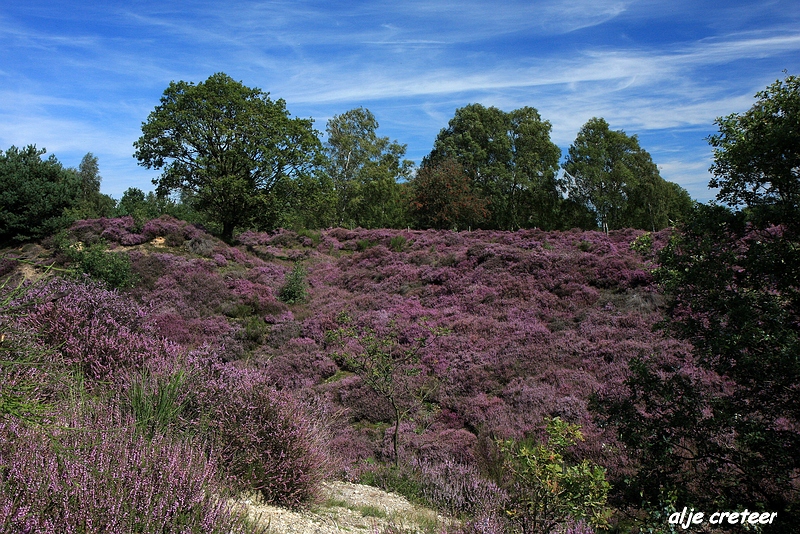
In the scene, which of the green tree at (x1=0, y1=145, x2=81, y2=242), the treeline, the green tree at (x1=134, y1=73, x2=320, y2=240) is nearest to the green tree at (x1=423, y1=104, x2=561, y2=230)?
the treeline

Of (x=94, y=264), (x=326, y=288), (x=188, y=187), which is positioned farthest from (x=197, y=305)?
(x=188, y=187)

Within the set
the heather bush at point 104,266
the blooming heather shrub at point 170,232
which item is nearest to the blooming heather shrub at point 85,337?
the heather bush at point 104,266

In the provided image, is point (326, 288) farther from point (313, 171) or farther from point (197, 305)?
point (313, 171)

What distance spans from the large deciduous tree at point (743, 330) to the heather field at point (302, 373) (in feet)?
1.99

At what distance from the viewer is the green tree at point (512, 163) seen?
4419 cm

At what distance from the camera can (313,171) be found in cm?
2597

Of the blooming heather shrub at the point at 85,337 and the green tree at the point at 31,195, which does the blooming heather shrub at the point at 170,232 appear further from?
the blooming heather shrub at the point at 85,337

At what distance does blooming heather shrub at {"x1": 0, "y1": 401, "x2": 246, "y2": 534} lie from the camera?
255 centimetres

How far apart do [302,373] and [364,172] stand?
1630 inches

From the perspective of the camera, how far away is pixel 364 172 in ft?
167

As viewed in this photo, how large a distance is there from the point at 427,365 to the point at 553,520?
7.32 m

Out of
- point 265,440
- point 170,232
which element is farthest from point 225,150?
point 265,440

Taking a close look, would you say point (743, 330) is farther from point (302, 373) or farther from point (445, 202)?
point (445, 202)

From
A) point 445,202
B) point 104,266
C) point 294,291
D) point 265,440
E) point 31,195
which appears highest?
point 445,202
